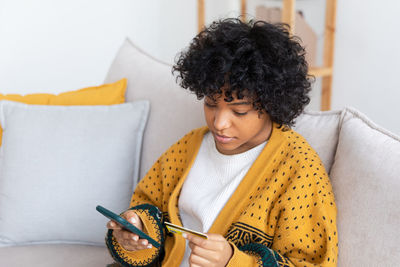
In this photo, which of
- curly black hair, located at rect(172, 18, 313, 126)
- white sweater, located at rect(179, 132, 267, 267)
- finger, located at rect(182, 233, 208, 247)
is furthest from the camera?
white sweater, located at rect(179, 132, 267, 267)

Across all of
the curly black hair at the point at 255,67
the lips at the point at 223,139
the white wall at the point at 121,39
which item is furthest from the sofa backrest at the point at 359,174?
the white wall at the point at 121,39

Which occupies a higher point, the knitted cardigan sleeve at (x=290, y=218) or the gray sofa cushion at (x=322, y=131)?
the gray sofa cushion at (x=322, y=131)

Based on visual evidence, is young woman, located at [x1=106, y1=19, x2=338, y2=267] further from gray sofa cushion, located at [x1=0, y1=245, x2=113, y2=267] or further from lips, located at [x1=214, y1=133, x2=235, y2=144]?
gray sofa cushion, located at [x1=0, y1=245, x2=113, y2=267]

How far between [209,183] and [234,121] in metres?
0.20

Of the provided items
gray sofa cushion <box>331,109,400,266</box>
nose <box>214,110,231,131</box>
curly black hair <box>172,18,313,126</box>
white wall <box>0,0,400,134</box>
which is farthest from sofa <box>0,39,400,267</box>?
white wall <box>0,0,400,134</box>

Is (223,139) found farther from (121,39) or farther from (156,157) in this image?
(121,39)

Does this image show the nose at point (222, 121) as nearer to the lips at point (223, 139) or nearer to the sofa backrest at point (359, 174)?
the lips at point (223, 139)

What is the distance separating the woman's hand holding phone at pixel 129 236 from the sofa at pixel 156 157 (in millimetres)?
282

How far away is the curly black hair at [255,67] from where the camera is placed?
950mm

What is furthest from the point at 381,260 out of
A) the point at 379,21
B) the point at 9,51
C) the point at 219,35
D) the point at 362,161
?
the point at 9,51

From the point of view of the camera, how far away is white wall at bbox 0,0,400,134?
206 centimetres

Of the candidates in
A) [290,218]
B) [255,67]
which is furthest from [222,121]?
[290,218]

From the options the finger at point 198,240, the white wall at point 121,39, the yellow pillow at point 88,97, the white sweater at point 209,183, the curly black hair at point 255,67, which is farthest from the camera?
the white wall at point 121,39

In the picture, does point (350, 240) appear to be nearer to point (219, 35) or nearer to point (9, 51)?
point (219, 35)
